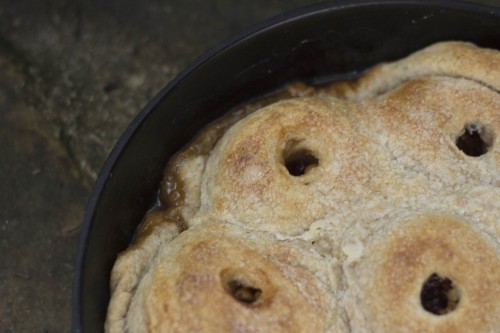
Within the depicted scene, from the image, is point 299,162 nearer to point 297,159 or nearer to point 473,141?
point 297,159

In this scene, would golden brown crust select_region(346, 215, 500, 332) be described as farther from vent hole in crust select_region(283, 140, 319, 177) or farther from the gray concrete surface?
the gray concrete surface

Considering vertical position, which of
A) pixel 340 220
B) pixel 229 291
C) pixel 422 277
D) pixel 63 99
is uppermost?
pixel 63 99

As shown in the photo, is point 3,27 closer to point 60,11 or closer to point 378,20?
point 60,11

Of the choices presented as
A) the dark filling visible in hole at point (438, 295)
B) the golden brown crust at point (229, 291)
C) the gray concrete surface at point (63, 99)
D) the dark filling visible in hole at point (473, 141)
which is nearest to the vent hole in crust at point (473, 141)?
the dark filling visible in hole at point (473, 141)

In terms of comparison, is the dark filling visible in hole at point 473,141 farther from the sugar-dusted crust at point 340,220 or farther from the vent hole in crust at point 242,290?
the vent hole in crust at point 242,290

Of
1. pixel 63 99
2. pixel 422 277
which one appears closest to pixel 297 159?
pixel 422 277

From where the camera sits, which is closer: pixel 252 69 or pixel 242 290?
pixel 242 290
